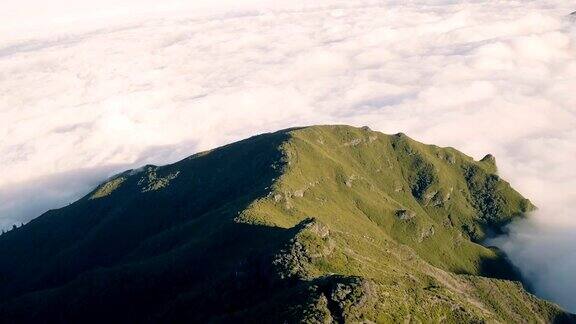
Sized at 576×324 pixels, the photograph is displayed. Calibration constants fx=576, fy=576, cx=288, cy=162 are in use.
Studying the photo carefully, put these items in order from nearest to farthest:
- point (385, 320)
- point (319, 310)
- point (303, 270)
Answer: point (319, 310), point (385, 320), point (303, 270)

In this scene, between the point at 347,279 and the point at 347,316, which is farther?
the point at 347,279

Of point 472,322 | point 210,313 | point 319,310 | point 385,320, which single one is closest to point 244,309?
point 210,313

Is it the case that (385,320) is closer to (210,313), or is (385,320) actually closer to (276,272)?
(276,272)

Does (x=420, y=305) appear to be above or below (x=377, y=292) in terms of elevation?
below

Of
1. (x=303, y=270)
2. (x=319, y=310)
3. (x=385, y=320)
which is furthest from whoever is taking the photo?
(x=303, y=270)

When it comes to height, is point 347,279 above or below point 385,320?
above

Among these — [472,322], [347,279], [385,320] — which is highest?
[347,279]

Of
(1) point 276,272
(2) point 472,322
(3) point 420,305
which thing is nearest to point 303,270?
(1) point 276,272

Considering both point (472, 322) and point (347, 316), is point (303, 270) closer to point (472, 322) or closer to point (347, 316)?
point (347, 316)

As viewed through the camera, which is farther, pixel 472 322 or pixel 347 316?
pixel 472 322
